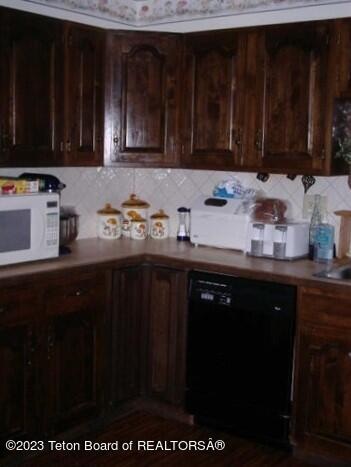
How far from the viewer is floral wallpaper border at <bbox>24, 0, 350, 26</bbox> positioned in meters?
3.62

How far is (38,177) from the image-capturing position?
335cm

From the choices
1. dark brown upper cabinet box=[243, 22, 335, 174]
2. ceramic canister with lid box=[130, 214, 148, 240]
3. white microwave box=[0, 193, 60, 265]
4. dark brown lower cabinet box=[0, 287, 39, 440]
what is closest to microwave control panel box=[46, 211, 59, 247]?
white microwave box=[0, 193, 60, 265]

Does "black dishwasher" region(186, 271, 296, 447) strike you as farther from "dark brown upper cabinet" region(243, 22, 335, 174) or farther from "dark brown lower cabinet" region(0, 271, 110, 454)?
"dark brown upper cabinet" region(243, 22, 335, 174)

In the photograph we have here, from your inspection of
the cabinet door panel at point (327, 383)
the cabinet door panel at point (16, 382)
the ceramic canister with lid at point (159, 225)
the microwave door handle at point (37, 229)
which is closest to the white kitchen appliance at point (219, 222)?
the ceramic canister with lid at point (159, 225)

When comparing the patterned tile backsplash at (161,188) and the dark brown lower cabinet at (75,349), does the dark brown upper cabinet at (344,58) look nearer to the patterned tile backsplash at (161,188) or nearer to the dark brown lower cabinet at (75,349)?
the patterned tile backsplash at (161,188)

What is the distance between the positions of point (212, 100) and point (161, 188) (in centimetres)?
79

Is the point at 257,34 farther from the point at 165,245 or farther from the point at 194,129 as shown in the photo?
the point at 165,245

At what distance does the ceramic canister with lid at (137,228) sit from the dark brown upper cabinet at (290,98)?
0.84m

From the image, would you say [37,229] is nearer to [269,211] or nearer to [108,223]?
[108,223]

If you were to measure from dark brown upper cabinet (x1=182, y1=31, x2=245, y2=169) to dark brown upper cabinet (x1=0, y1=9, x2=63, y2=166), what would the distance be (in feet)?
2.42

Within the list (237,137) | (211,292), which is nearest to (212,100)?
(237,137)

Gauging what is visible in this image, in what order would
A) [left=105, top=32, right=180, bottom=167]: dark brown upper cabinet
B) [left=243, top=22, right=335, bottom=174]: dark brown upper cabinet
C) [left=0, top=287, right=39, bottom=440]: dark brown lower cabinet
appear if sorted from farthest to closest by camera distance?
[left=105, top=32, right=180, bottom=167]: dark brown upper cabinet < [left=243, top=22, right=335, bottom=174]: dark brown upper cabinet < [left=0, top=287, right=39, bottom=440]: dark brown lower cabinet

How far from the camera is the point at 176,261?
3449mm

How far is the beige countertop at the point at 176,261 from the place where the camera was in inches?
120
